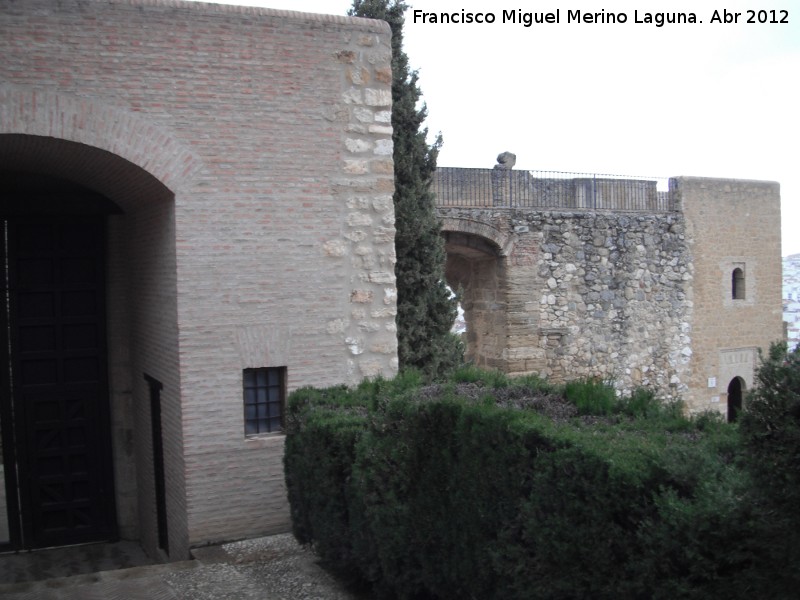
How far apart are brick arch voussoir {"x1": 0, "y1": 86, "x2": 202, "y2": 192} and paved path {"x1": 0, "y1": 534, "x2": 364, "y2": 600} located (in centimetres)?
321

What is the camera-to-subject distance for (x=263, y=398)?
780cm

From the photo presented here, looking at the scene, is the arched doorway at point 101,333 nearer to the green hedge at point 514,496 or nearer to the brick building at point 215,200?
the brick building at point 215,200

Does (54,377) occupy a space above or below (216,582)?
above

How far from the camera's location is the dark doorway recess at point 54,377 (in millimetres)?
8875

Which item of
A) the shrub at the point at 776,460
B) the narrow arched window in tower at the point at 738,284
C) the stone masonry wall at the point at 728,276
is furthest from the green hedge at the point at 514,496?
the narrow arched window in tower at the point at 738,284

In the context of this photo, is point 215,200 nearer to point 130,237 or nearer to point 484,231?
point 130,237

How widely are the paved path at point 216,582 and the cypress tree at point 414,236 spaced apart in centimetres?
385

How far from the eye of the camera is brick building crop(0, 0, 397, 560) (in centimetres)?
699

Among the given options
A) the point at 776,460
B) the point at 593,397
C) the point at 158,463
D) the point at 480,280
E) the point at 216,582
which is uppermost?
the point at 480,280

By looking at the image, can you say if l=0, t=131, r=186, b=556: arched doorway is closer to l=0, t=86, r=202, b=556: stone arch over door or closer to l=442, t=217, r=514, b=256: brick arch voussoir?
l=0, t=86, r=202, b=556: stone arch over door

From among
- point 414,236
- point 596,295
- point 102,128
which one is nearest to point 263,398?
point 102,128

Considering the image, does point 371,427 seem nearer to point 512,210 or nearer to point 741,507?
point 741,507

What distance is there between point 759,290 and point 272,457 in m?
13.4

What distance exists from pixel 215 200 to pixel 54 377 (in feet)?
10.8
